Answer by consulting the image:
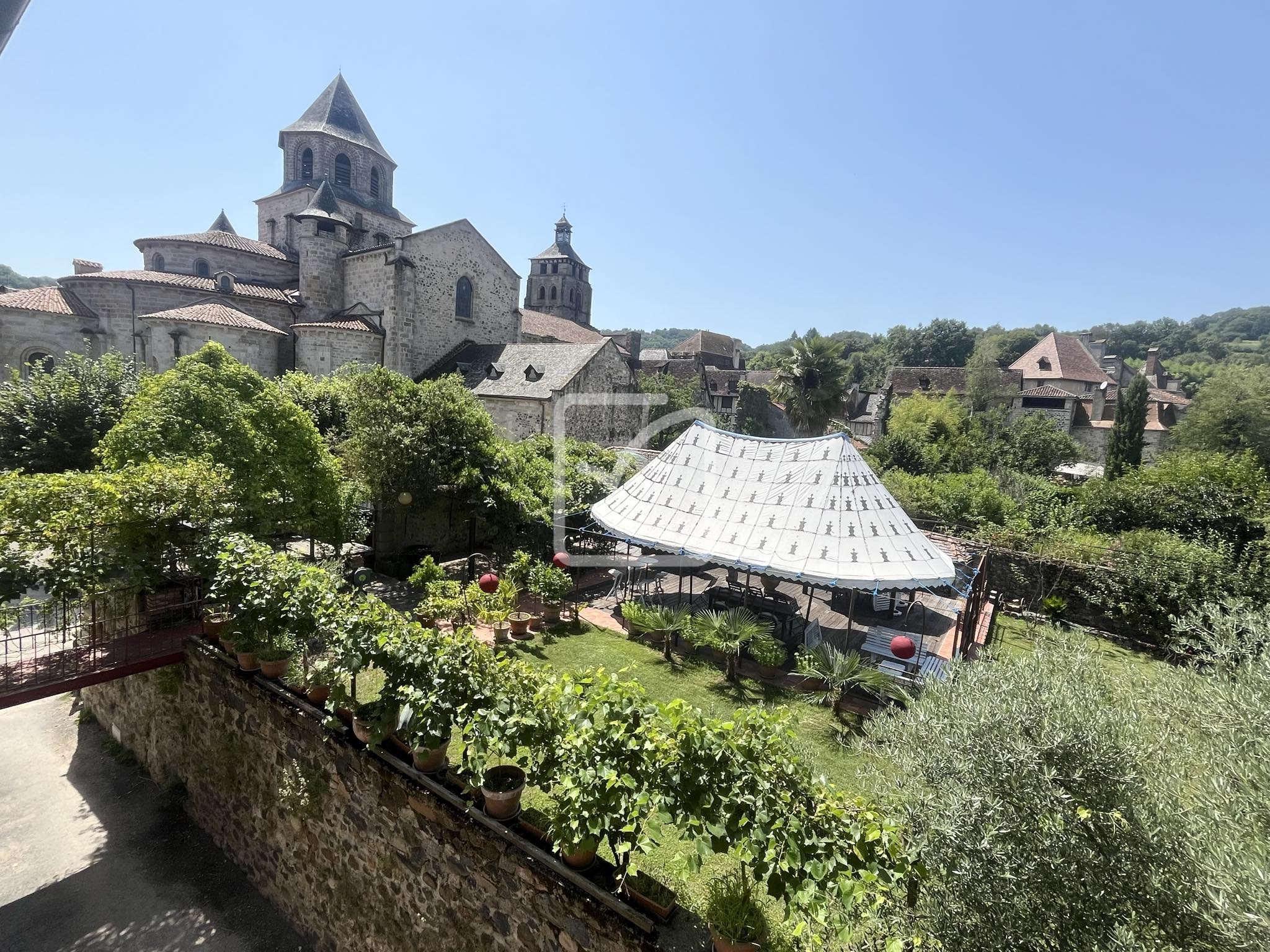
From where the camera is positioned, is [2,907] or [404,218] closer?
[2,907]

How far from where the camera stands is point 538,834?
4891 mm

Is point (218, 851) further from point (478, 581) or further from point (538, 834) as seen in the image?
point (538, 834)

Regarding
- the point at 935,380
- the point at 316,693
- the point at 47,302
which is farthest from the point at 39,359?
the point at 935,380

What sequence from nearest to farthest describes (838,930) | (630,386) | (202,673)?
(838,930), (202,673), (630,386)

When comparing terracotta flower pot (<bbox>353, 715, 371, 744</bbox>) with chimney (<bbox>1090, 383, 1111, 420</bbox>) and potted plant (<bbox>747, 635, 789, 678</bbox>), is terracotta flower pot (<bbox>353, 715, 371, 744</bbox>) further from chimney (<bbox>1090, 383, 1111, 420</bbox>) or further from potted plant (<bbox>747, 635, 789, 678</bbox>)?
chimney (<bbox>1090, 383, 1111, 420</bbox>)

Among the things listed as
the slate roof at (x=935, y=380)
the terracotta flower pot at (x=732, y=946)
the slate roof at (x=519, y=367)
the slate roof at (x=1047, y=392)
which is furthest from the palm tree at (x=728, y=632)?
the slate roof at (x=1047, y=392)

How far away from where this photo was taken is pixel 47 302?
2384cm

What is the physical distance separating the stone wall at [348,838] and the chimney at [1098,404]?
148ft

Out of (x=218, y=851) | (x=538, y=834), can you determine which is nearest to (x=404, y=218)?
(x=218, y=851)

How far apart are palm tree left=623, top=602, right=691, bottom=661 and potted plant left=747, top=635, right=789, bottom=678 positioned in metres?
1.37

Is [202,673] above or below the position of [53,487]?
below

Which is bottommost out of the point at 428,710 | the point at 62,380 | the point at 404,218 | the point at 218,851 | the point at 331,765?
the point at 218,851

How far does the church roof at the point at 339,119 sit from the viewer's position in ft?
110

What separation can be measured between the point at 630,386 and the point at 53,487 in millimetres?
24321
